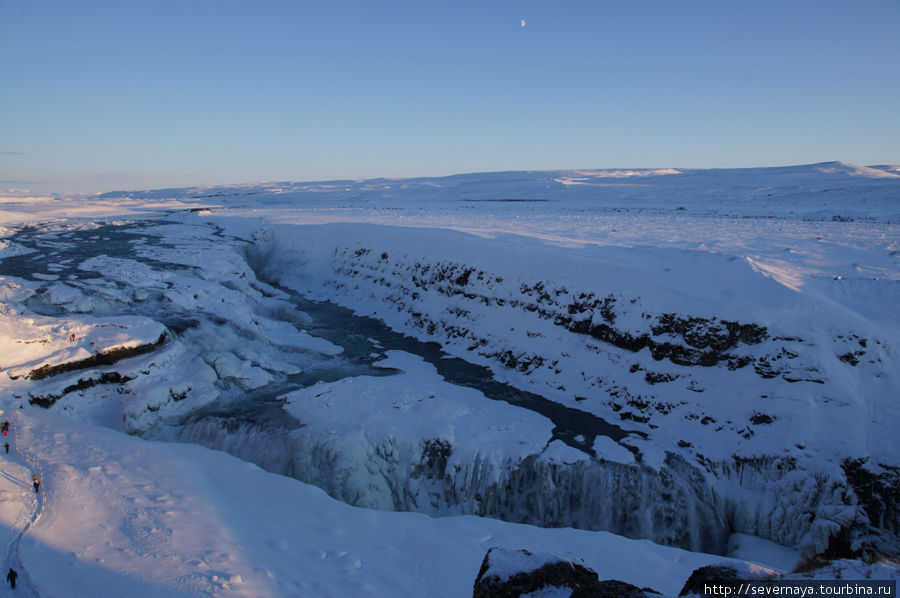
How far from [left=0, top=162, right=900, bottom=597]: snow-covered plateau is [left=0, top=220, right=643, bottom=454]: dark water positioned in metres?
0.14

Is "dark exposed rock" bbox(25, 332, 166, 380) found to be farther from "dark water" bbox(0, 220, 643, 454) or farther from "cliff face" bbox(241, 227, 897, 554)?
"cliff face" bbox(241, 227, 897, 554)

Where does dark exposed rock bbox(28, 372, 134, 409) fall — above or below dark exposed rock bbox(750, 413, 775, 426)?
above

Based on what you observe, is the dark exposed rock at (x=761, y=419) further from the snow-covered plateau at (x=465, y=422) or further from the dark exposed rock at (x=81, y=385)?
the dark exposed rock at (x=81, y=385)

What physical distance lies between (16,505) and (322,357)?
1010 centimetres

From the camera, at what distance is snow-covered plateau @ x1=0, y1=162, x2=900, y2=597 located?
955cm

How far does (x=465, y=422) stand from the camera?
14.2 meters

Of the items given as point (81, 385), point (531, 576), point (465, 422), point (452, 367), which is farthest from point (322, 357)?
point (531, 576)

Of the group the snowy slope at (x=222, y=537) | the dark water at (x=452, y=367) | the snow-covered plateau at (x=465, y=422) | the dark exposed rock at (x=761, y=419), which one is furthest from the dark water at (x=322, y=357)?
the dark exposed rock at (x=761, y=419)

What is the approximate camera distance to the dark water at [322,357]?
14367mm

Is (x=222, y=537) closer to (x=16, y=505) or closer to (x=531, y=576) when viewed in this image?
(x=16, y=505)

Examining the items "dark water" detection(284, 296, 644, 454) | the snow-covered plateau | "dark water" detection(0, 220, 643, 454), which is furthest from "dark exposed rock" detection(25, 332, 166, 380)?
"dark water" detection(284, 296, 644, 454)

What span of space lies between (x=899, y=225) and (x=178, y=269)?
39285 mm

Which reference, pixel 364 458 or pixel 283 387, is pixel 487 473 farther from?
pixel 283 387

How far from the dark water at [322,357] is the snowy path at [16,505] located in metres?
3.82
